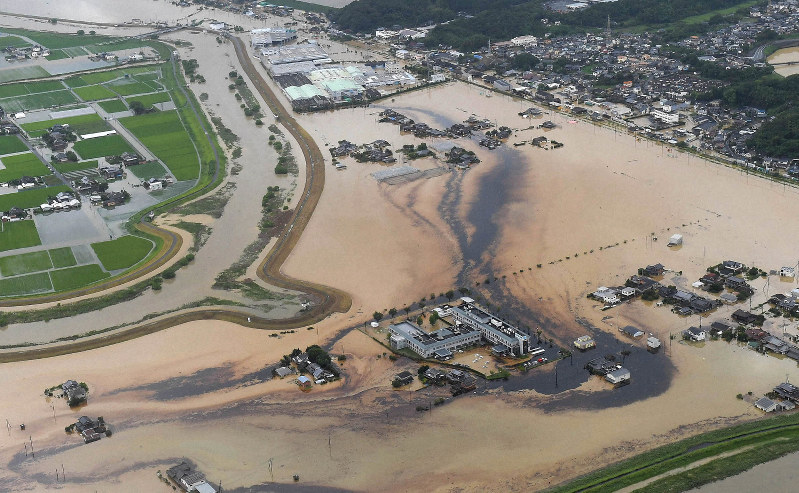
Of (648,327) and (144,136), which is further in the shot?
(144,136)

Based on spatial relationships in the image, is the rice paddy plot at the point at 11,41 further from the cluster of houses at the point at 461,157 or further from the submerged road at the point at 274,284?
the cluster of houses at the point at 461,157

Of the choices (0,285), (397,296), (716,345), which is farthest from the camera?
(0,285)

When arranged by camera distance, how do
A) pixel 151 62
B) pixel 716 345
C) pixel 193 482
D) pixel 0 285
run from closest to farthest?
pixel 193 482, pixel 716 345, pixel 0 285, pixel 151 62

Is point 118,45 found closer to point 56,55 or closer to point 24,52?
point 56,55

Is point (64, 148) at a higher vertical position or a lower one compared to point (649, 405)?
higher

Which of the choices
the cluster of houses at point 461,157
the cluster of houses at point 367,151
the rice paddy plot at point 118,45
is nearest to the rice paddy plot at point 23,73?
the rice paddy plot at point 118,45

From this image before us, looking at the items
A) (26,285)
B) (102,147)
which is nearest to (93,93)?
(102,147)

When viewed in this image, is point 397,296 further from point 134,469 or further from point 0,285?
point 0,285

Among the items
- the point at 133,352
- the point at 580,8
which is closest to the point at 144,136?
the point at 133,352
